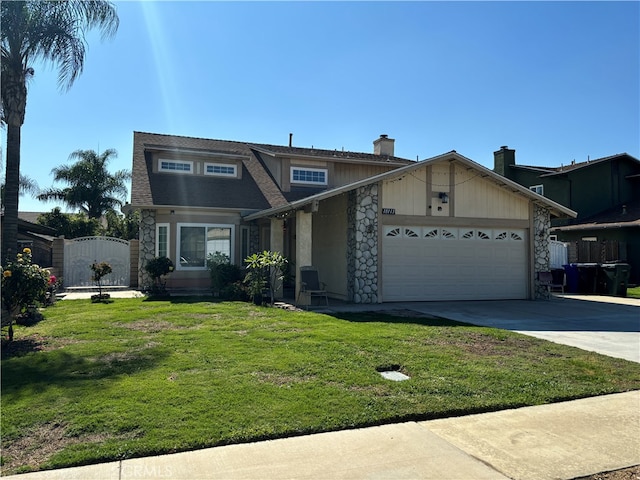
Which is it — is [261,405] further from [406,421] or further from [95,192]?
[95,192]

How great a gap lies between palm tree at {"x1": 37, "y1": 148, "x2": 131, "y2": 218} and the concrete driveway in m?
28.2

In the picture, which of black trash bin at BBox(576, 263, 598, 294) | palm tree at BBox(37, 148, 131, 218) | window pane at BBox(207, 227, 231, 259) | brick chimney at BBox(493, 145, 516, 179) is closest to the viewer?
window pane at BBox(207, 227, 231, 259)

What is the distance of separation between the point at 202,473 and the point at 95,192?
35.2m

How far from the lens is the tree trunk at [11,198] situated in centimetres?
1088

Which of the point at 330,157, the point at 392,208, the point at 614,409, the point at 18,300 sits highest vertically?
the point at 330,157

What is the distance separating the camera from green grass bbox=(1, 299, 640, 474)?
4199 millimetres

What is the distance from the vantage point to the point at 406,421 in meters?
4.73

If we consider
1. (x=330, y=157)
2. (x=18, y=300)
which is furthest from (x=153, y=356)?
(x=330, y=157)

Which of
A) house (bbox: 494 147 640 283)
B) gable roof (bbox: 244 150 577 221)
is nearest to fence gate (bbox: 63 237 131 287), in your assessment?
gable roof (bbox: 244 150 577 221)

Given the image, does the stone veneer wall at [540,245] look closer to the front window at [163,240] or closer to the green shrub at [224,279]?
the green shrub at [224,279]

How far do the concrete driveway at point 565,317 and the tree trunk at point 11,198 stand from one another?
791cm

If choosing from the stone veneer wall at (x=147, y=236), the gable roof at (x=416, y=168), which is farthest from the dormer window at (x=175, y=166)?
the gable roof at (x=416, y=168)

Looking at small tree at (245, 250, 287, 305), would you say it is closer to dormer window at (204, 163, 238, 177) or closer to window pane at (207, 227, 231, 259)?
window pane at (207, 227, 231, 259)

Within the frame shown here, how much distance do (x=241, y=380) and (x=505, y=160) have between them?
27792mm
